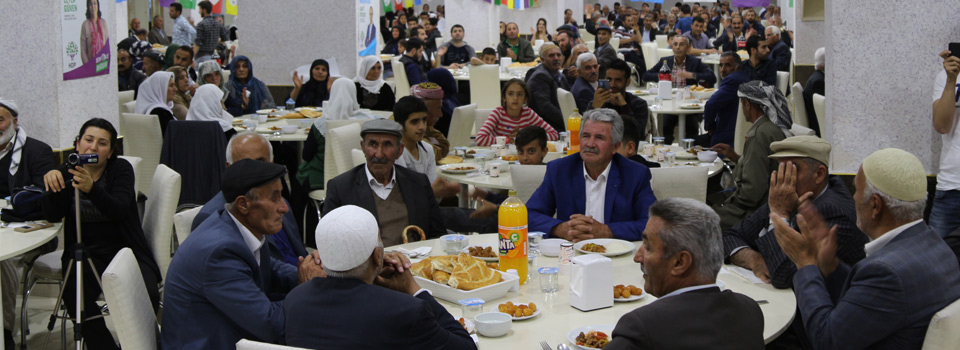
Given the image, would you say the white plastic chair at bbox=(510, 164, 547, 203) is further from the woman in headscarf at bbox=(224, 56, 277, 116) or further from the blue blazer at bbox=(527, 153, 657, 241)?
the woman in headscarf at bbox=(224, 56, 277, 116)

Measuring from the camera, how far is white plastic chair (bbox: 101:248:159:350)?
2584mm

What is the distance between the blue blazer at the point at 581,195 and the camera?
397cm

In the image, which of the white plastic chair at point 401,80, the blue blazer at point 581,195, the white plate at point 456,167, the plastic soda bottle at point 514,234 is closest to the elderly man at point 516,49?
the white plastic chair at point 401,80

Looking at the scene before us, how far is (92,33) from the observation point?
6133 mm

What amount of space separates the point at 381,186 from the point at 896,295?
7.61 ft

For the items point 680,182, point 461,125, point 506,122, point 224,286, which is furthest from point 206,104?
Result: point 224,286

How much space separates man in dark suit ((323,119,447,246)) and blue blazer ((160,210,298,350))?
4.30 ft

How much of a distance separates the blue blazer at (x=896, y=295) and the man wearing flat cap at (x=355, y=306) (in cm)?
102

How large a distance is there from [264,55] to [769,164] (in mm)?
6485

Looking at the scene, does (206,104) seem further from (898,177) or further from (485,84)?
(898,177)

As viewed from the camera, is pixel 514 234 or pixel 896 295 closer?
pixel 896 295

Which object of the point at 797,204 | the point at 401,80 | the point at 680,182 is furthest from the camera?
the point at 401,80

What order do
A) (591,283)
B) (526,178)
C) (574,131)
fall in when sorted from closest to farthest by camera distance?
(591,283), (526,178), (574,131)

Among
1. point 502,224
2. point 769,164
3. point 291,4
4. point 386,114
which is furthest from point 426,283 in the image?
point 291,4
